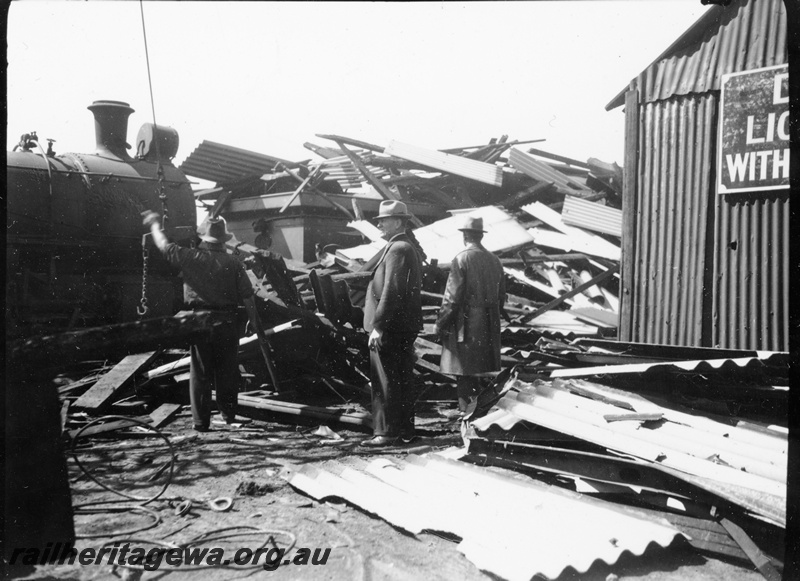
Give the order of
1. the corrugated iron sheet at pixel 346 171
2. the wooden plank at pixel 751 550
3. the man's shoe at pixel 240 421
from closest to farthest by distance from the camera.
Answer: the wooden plank at pixel 751 550, the man's shoe at pixel 240 421, the corrugated iron sheet at pixel 346 171

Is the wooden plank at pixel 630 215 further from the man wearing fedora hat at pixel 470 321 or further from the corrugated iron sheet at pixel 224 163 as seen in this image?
the corrugated iron sheet at pixel 224 163

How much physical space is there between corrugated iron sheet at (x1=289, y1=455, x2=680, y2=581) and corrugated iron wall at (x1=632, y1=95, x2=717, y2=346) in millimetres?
2666

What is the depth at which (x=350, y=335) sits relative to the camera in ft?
22.7

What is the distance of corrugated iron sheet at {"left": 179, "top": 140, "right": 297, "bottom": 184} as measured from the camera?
503 inches

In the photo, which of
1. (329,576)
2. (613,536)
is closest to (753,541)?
(613,536)

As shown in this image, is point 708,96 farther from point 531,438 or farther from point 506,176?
point 506,176

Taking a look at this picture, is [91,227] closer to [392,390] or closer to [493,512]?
[392,390]

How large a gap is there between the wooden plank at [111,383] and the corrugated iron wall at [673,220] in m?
5.01

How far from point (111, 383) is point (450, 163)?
26.3ft

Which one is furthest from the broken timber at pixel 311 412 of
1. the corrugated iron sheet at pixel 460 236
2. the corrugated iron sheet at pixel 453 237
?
the corrugated iron sheet at pixel 460 236

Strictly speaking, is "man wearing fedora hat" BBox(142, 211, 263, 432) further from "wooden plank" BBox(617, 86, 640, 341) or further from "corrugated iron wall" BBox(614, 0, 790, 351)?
"corrugated iron wall" BBox(614, 0, 790, 351)

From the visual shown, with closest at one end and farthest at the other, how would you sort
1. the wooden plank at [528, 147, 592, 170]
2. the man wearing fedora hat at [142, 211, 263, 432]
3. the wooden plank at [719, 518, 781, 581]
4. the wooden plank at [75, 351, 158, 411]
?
1. the wooden plank at [719, 518, 781, 581]
2. the man wearing fedora hat at [142, 211, 263, 432]
3. the wooden plank at [75, 351, 158, 411]
4. the wooden plank at [528, 147, 592, 170]

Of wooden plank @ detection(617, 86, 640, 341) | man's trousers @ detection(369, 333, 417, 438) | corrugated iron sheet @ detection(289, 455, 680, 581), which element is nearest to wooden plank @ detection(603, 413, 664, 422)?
corrugated iron sheet @ detection(289, 455, 680, 581)

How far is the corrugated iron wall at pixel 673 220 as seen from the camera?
5.64m
